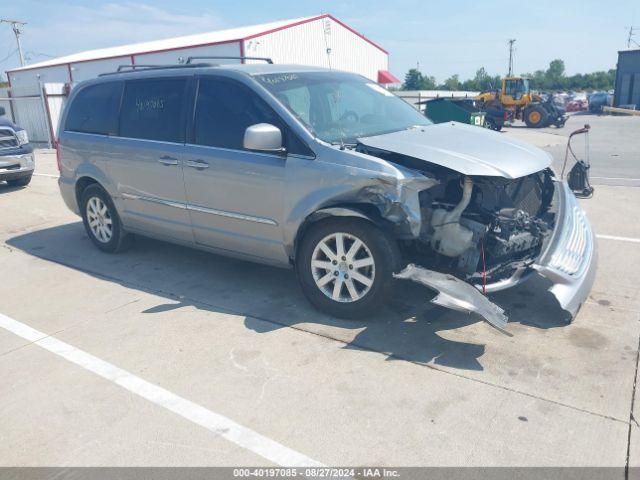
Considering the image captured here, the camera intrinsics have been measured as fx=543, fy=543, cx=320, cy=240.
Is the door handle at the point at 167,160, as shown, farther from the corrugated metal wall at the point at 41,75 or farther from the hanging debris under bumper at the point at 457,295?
the corrugated metal wall at the point at 41,75

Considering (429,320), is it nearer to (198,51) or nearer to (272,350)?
(272,350)

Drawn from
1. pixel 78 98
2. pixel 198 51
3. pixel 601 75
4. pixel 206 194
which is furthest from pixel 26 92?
pixel 601 75

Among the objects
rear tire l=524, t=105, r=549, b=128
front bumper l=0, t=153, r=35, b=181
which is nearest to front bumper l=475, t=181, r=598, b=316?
front bumper l=0, t=153, r=35, b=181

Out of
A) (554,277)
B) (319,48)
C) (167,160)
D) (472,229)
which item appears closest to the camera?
(554,277)

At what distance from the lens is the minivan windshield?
445 centimetres

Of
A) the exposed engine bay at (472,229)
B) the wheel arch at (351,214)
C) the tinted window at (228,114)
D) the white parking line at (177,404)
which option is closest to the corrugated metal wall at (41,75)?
Result: the tinted window at (228,114)

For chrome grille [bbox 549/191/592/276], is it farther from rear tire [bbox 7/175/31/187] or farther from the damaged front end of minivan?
rear tire [bbox 7/175/31/187]

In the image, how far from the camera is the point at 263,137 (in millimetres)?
4090

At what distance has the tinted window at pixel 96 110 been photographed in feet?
18.6

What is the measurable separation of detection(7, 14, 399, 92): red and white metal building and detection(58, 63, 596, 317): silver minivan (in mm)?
17564

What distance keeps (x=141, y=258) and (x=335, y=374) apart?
336 cm

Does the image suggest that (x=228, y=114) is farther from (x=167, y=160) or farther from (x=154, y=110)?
(x=154, y=110)

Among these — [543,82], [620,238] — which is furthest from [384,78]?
[543,82]

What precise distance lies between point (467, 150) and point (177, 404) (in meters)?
2.70
